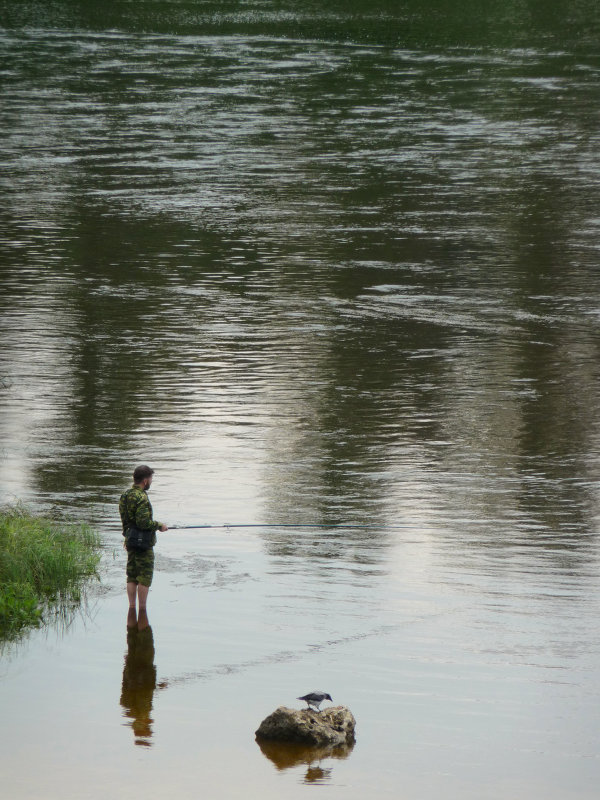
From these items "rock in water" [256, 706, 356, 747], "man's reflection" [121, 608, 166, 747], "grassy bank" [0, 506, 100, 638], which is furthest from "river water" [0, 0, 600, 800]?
"grassy bank" [0, 506, 100, 638]

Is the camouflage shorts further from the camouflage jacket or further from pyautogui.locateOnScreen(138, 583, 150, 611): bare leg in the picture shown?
the camouflage jacket

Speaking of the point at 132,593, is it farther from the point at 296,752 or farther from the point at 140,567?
the point at 296,752

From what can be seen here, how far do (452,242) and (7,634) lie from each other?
966 inches

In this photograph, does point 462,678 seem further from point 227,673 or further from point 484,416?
point 484,416

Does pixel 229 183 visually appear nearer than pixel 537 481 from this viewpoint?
No

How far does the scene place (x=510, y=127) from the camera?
48406mm

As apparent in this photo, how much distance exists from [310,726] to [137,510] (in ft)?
9.33

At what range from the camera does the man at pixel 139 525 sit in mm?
11344

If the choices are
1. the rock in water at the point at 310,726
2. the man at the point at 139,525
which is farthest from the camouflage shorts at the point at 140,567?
the rock in water at the point at 310,726

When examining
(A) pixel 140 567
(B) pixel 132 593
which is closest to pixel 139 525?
(A) pixel 140 567

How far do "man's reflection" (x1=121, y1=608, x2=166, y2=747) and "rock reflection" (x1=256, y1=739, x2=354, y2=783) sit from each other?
2.78 feet

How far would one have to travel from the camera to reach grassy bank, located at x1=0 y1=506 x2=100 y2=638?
38.1ft

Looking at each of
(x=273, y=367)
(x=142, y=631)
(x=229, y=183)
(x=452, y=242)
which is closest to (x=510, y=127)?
(x=229, y=183)

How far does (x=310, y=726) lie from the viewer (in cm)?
921
